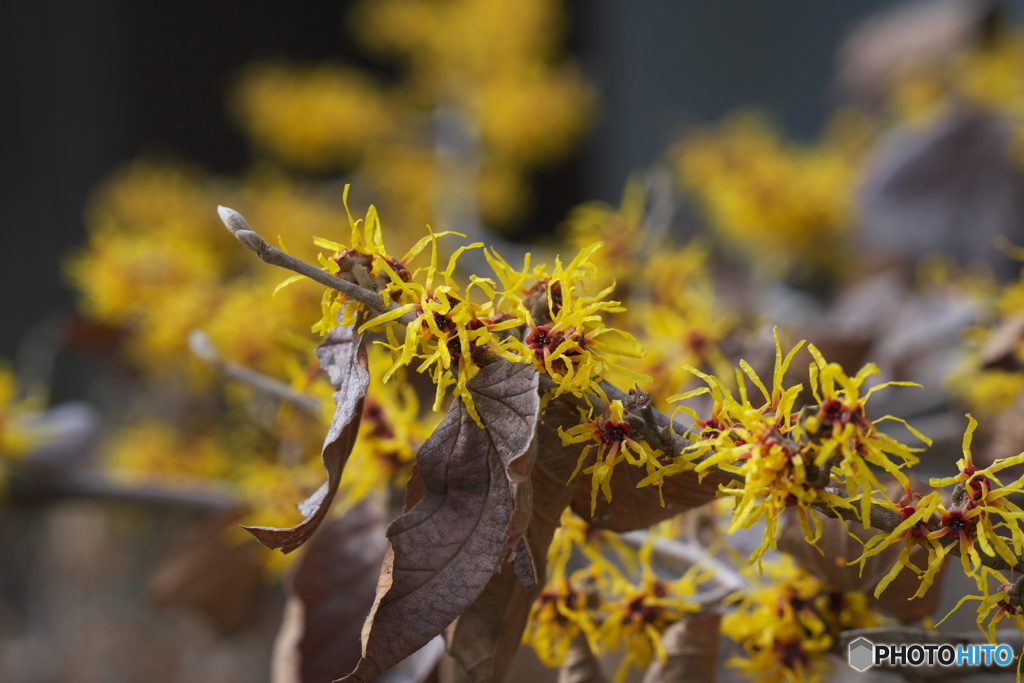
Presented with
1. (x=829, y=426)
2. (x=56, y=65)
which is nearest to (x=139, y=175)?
(x=56, y=65)

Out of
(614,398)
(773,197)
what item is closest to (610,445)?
(614,398)

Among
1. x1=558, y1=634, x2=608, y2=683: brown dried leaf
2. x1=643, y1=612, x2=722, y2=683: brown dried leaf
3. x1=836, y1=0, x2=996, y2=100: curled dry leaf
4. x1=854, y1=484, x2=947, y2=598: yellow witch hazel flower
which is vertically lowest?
x1=558, y1=634, x2=608, y2=683: brown dried leaf

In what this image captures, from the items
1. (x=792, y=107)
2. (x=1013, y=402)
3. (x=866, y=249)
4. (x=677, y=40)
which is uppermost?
(x=677, y=40)

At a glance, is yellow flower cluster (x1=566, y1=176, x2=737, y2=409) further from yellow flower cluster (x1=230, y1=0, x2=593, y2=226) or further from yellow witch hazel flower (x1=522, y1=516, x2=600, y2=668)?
yellow flower cluster (x1=230, y1=0, x2=593, y2=226)

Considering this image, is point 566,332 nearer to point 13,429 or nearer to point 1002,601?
point 1002,601

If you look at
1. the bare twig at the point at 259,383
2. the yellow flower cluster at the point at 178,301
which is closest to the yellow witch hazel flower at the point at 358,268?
the bare twig at the point at 259,383

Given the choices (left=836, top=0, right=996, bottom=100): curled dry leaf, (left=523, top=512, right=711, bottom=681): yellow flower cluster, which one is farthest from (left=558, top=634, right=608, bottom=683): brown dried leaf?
(left=836, top=0, right=996, bottom=100): curled dry leaf

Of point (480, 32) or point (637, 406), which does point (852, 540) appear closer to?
point (637, 406)

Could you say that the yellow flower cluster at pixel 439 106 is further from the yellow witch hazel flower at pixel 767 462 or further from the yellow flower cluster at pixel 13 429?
the yellow witch hazel flower at pixel 767 462
